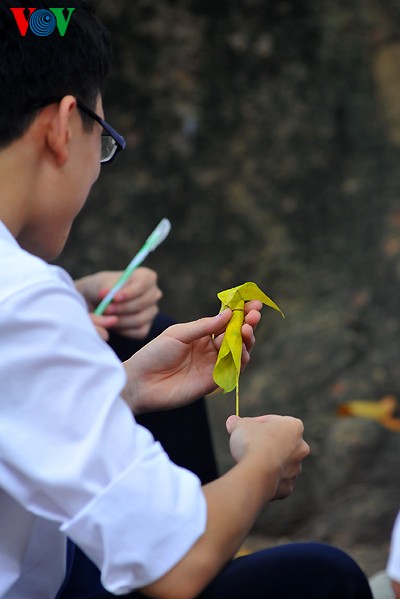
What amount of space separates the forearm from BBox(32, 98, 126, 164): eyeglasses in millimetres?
517

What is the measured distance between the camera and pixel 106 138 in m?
1.47

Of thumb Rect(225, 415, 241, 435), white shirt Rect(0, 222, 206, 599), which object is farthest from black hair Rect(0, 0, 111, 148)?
thumb Rect(225, 415, 241, 435)

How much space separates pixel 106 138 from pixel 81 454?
61 centimetres

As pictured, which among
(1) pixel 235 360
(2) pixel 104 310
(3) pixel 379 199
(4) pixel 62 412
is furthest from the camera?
(3) pixel 379 199

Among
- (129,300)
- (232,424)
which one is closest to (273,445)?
(232,424)

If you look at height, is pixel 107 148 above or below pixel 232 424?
above

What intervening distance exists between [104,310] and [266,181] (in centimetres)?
132

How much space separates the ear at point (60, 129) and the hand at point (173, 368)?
1.06 ft

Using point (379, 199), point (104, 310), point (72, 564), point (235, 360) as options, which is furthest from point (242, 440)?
point (379, 199)

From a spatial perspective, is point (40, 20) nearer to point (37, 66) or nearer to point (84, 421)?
point (37, 66)

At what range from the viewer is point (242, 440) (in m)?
1.23

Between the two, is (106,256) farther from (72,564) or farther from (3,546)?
(3,546)

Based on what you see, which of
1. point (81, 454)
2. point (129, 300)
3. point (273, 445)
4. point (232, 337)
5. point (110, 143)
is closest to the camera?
point (81, 454)

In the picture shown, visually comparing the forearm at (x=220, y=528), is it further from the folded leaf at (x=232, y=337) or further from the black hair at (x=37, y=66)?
the black hair at (x=37, y=66)
